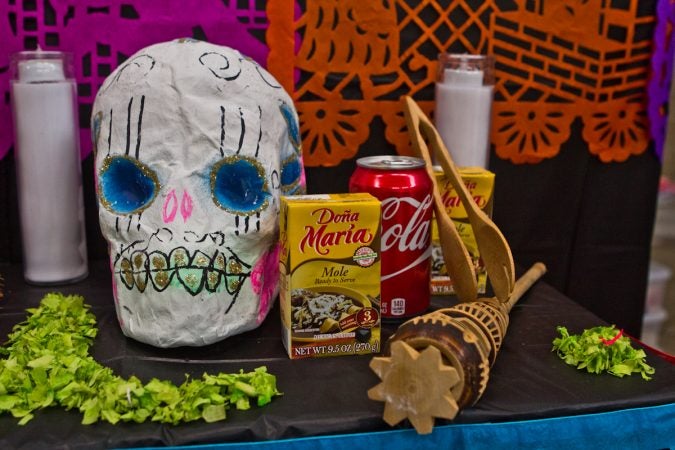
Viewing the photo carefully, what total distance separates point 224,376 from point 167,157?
13.1 inches

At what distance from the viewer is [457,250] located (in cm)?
104

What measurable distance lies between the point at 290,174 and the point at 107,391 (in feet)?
1.55

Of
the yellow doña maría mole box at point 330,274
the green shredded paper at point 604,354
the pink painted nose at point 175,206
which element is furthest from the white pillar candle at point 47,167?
the green shredded paper at point 604,354

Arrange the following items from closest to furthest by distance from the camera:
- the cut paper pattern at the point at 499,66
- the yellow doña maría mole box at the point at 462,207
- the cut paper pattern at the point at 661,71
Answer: the yellow doña maría mole box at the point at 462,207 → the cut paper pattern at the point at 499,66 → the cut paper pattern at the point at 661,71

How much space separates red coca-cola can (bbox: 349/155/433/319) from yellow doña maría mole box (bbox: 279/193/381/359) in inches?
2.7

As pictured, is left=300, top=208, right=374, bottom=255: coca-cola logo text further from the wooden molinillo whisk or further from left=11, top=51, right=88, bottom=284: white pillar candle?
left=11, top=51, right=88, bottom=284: white pillar candle

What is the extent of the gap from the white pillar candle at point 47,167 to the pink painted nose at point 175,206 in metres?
0.38

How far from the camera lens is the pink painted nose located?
3.08 ft

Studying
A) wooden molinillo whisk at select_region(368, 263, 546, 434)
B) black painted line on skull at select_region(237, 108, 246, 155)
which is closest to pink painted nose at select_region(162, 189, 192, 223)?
black painted line on skull at select_region(237, 108, 246, 155)

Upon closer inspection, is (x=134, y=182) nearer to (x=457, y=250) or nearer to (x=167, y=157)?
(x=167, y=157)

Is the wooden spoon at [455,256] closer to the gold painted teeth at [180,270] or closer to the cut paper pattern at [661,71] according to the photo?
the gold painted teeth at [180,270]

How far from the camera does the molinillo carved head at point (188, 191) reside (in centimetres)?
92

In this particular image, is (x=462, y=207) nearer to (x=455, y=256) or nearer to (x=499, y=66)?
(x=455, y=256)

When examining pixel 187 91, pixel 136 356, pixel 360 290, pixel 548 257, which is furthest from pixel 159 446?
pixel 548 257
